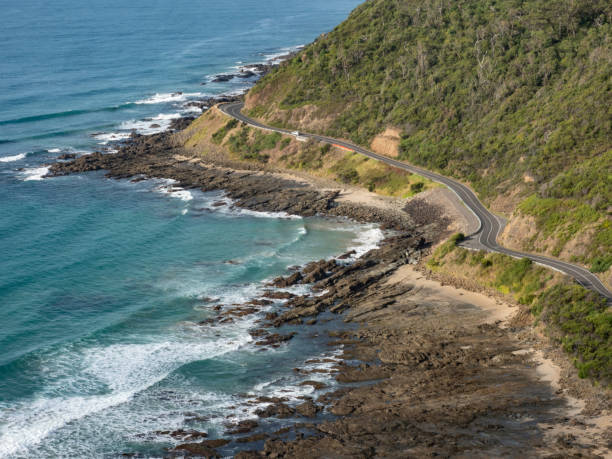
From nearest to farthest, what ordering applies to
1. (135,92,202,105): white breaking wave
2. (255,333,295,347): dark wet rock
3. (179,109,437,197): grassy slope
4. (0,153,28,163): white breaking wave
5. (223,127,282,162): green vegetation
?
1. (255,333,295,347): dark wet rock
2. (179,109,437,197): grassy slope
3. (223,127,282,162): green vegetation
4. (0,153,28,163): white breaking wave
5. (135,92,202,105): white breaking wave

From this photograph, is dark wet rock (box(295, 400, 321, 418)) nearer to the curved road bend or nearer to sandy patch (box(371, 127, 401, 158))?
the curved road bend

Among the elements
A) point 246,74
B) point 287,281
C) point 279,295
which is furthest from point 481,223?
point 246,74

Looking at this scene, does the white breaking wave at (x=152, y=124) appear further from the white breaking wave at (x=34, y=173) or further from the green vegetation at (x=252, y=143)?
the green vegetation at (x=252, y=143)

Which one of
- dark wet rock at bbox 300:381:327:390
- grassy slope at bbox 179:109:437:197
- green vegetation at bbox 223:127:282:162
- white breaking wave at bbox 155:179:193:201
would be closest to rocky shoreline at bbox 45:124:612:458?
dark wet rock at bbox 300:381:327:390

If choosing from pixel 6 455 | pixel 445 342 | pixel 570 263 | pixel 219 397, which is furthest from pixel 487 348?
pixel 6 455

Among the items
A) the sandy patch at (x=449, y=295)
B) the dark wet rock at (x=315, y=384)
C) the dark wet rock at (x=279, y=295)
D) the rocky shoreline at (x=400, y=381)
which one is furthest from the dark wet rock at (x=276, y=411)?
the sandy patch at (x=449, y=295)
